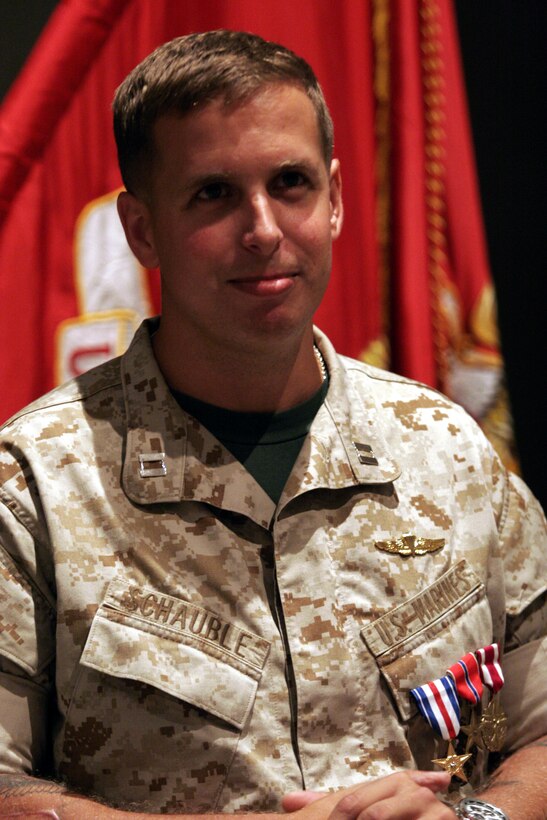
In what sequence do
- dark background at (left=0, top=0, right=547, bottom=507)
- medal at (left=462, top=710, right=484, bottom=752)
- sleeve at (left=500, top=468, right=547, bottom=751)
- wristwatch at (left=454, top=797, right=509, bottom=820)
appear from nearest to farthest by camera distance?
wristwatch at (left=454, top=797, right=509, bottom=820) < medal at (left=462, top=710, right=484, bottom=752) < sleeve at (left=500, top=468, right=547, bottom=751) < dark background at (left=0, top=0, right=547, bottom=507)

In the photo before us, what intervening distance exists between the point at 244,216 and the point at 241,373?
0.68 ft

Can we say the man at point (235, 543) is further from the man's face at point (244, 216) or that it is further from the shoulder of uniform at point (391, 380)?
the shoulder of uniform at point (391, 380)

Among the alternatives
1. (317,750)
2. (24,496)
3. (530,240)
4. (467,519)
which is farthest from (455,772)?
(530,240)

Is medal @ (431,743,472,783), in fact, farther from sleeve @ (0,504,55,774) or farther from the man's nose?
the man's nose

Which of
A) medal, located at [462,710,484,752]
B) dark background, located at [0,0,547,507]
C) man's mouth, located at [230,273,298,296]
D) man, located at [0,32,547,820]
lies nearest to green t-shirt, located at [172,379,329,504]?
man, located at [0,32,547,820]

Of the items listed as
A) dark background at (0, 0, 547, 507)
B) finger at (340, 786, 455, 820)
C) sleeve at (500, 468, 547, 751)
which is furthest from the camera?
dark background at (0, 0, 547, 507)

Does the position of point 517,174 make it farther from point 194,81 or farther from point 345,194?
point 194,81

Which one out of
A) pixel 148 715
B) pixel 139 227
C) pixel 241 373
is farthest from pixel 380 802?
pixel 139 227

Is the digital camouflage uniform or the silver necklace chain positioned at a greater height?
the silver necklace chain

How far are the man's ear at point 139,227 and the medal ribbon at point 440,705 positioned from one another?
0.66m

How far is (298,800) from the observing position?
1.23 metres

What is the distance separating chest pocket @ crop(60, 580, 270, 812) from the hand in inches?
4.2

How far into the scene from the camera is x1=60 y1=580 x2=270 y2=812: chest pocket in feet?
4.13

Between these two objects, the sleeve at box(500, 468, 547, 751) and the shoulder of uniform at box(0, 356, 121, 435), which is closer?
the shoulder of uniform at box(0, 356, 121, 435)
